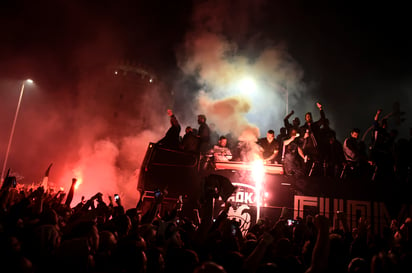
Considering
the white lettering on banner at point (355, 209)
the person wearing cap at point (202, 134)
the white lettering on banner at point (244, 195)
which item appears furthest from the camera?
the person wearing cap at point (202, 134)

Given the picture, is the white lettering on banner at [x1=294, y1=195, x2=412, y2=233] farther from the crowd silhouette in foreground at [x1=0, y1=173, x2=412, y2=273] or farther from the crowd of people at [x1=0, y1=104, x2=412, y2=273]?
the crowd silhouette in foreground at [x1=0, y1=173, x2=412, y2=273]

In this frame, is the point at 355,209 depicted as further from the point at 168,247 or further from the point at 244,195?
the point at 168,247

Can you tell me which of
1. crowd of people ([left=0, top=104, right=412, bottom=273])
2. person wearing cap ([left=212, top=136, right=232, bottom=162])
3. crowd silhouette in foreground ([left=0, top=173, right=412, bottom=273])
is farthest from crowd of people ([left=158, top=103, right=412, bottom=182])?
crowd silhouette in foreground ([left=0, top=173, right=412, bottom=273])

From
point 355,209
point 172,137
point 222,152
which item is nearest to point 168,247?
point 355,209

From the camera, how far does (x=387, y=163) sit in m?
9.87

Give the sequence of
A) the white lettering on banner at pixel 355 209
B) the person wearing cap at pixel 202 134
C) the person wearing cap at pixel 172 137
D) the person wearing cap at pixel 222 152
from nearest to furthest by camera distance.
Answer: the white lettering on banner at pixel 355 209, the person wearing cap at pixel 222 152, the person wearing cap at pixel 172 137, the person wearing cap at pixel 202 134

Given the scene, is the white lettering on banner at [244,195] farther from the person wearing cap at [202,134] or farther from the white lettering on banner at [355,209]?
the person wearing cap at [202,134]

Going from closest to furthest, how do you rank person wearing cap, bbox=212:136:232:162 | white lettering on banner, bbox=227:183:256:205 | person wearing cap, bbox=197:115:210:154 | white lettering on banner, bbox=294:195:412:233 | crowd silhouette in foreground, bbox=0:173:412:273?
crowd silhouette in foreground, bbox=0:173:412:273 → white lettering on banner, bbox=294:195:412:233 → white lettering on banner, bbox=227:183:256:205 → person wearing cap, bbox=212:136:232:162 → person wearing cap, bbox=197:115:210:154

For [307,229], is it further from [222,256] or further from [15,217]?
[15,217]

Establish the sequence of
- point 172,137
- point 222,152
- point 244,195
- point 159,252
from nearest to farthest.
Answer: point 159,252, point 244,195, point 222,152, point 172,137

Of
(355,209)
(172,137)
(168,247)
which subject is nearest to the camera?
(168,247)

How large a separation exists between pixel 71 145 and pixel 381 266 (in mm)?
42247

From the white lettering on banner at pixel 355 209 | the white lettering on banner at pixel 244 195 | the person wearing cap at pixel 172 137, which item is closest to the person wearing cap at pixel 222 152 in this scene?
the white lettering on banner at pixel 244 195

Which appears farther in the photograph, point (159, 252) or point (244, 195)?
point (244, 195)
